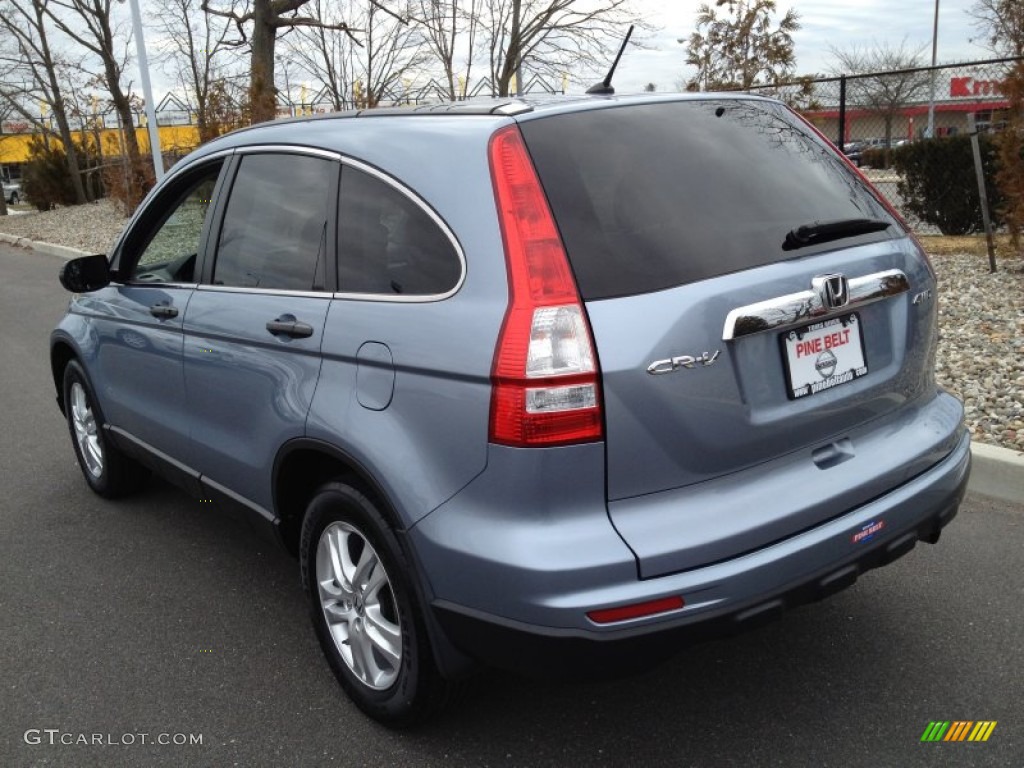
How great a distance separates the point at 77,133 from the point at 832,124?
32.8 metres

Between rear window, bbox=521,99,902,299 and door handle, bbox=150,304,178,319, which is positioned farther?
door handle, bbox=150,304,178,319

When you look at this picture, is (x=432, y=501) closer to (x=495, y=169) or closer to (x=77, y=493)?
(x=495, y=169)

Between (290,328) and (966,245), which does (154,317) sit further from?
(966,245)

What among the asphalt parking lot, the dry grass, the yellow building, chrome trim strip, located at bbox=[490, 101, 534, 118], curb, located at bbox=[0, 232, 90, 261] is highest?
the yellow building

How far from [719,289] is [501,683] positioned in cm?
149

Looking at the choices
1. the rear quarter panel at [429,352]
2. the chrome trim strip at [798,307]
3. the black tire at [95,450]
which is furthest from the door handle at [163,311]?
the chrome trim strip at [798,307]

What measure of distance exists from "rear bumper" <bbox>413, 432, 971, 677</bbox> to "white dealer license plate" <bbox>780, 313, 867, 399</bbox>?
35cm

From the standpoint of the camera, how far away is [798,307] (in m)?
2.33

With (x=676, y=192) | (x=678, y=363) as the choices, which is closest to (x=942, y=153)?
(x=676, y=192)

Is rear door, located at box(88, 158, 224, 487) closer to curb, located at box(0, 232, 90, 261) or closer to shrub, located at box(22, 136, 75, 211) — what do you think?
curb, located at box(0, 232, 90, 261)

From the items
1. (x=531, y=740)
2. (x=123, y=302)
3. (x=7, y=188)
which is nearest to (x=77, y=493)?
(x=123, y=302)

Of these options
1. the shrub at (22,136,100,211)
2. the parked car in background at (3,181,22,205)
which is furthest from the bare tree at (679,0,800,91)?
the parked car in background at (3,181,22,205)

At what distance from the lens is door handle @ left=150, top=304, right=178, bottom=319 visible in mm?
3504

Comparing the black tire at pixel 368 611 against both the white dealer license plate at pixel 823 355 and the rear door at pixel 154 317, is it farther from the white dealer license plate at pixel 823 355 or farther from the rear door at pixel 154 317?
the white dealer license plate at pixel 823 355
